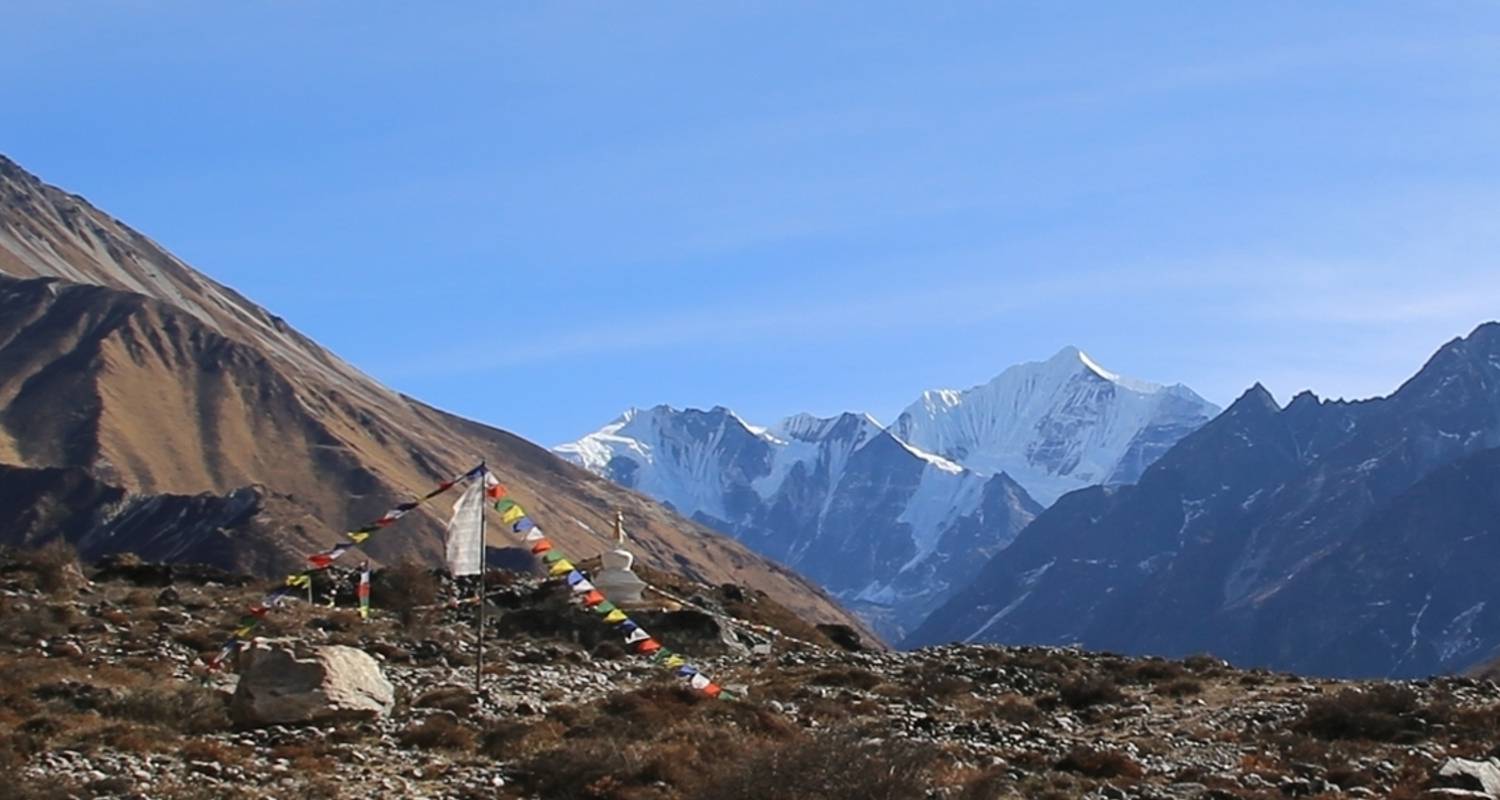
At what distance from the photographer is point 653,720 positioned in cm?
2712

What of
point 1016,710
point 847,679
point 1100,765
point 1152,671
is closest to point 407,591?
point 847,679

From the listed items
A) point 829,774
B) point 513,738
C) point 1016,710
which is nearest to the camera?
point 829,774

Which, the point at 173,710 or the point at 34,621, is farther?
the point at 34,621

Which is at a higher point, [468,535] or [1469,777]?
[468,535]

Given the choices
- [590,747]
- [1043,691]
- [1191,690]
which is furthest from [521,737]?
[1191,690]

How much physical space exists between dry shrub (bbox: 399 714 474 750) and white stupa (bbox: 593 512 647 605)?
1818 centimetres

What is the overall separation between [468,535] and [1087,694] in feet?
42.8

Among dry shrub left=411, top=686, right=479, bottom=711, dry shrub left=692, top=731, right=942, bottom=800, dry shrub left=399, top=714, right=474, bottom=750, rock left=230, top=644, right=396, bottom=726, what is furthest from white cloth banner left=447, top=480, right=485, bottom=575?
dry shrub left=692, top=731, right=942, bottom=800

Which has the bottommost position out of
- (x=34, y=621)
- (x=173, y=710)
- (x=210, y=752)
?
(x=210, y=752)

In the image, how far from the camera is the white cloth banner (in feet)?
99.5

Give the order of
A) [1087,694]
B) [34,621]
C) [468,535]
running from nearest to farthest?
[468,535]
[34,621]
[1087,694]

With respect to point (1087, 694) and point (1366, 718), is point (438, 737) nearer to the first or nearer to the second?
point (1087, 694)

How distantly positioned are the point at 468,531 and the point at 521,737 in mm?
6294

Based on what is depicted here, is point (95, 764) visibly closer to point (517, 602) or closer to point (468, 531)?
point (468, 531)
